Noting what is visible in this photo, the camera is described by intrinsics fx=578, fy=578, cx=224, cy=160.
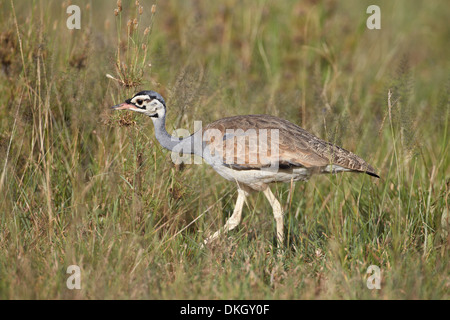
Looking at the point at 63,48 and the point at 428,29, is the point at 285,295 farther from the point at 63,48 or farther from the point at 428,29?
the point at 428,29

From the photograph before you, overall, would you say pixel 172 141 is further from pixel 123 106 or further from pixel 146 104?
pixel 123 106

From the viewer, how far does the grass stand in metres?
3.12

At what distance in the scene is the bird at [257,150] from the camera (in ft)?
12.5

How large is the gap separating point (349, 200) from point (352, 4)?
5.60 m

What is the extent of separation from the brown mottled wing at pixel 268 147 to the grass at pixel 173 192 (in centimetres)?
17

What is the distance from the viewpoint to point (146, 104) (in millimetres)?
3752

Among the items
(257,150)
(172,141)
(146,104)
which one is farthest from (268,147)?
(146,104)

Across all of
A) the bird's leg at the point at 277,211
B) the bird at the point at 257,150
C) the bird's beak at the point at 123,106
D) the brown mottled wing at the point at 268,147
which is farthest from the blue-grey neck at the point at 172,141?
the bird's leg at the point at 277,211

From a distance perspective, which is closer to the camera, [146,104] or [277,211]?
[146,104]

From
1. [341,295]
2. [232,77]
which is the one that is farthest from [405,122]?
[232,77]

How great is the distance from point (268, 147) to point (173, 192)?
2.31ft

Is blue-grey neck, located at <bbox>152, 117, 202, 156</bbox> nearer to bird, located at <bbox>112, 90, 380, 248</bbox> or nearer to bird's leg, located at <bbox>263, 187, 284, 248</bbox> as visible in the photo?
bird, located at <bbox>112, 90, 380, 248</bbox>

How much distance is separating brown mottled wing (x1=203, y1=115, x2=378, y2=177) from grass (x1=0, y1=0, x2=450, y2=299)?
17cm

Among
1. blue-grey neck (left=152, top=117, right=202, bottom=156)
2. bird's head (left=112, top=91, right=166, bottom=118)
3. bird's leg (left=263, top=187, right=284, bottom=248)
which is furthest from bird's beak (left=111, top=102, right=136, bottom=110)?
bird's leg (left=263, top=187, right=284, bottom=248)
